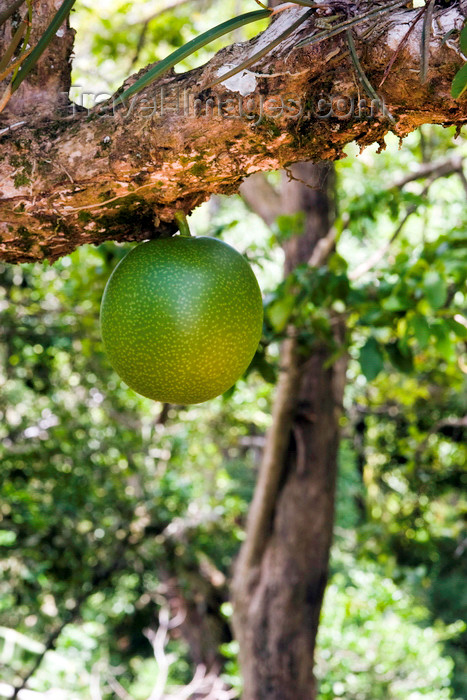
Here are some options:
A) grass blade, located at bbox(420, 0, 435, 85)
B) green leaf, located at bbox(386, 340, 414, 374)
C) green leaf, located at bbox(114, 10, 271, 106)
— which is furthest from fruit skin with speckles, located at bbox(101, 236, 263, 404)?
green leaf, located at bbox(386, 340, 414, 374)

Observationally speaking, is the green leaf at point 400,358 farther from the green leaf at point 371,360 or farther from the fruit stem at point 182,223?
the fruit stem at point 182,223

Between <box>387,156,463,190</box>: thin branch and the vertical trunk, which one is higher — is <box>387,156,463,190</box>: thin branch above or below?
above

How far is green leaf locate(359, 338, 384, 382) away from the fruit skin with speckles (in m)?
1.01

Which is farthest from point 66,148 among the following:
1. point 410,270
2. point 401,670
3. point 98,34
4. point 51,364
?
point 401,670

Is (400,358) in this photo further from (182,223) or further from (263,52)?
(263,52)

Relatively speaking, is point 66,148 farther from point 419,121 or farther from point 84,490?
point 84,490

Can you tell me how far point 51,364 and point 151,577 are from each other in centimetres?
248

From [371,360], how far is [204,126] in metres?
1.28

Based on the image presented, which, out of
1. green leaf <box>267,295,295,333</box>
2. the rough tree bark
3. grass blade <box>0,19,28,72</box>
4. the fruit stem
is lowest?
green leaf <box>267,295,295,333</box>

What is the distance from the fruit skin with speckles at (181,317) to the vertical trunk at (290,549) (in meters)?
1.93

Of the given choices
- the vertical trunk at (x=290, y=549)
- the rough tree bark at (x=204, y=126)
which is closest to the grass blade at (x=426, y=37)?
the rough tree bark at (x=204, y=126)

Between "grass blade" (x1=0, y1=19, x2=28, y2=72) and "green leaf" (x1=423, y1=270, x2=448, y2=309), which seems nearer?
"grass blade" (x1=0, y1=19, x2=28, y2=72)

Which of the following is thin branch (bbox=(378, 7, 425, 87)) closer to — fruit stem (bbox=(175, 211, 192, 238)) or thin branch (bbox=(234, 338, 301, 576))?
fruit stem (bbox=(175, 211, 192, 238))

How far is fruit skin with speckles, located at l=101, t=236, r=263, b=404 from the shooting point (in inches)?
38.0
